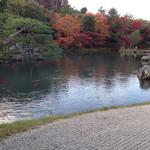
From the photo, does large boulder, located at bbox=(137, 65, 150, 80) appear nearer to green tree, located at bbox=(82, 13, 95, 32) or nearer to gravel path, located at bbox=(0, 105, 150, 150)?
gravel path, located at bbox=(0, 105, 150, 150)

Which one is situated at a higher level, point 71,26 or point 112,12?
point 112,12

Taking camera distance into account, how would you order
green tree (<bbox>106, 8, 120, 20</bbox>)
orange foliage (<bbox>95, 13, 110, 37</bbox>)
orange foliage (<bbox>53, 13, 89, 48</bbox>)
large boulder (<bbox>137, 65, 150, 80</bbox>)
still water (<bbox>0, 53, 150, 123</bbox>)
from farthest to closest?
1. green tree (<bbox>106, 8, 120, 20</bbox>)
2. orange foliage (<bbox>95, 13, 110, 37</bbox>)
3. orange foliage (<bbox>53, 13, 89, 48</bbox>)
4. large boulder (<bbox>137, 65, 150, 80</bbox>)
5. still water (<bbox>0, 53, 150, 123</bbox>)

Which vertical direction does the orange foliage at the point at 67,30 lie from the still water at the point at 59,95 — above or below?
above

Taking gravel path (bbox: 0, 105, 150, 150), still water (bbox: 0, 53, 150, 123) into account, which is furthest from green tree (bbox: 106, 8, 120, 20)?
gravel path (bbox: 0, 105, 150, 150)

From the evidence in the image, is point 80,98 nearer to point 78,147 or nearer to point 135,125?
point 135,125

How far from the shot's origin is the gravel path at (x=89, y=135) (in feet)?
15.2

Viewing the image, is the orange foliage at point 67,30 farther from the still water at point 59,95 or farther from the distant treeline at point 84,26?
the still water at point 59,95

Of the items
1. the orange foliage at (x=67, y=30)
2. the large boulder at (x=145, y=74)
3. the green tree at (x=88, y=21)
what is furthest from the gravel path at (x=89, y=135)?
the green tree at (x=88, y=21)

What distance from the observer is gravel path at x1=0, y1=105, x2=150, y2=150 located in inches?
182

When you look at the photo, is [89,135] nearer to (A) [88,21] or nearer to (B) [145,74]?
(B) [145,74]

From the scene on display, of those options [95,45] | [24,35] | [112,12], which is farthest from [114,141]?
[112,12]

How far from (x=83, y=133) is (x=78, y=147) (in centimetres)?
81

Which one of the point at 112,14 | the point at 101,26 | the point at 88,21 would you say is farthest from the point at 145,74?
the point at 112,14

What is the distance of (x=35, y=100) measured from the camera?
36.9 ft
